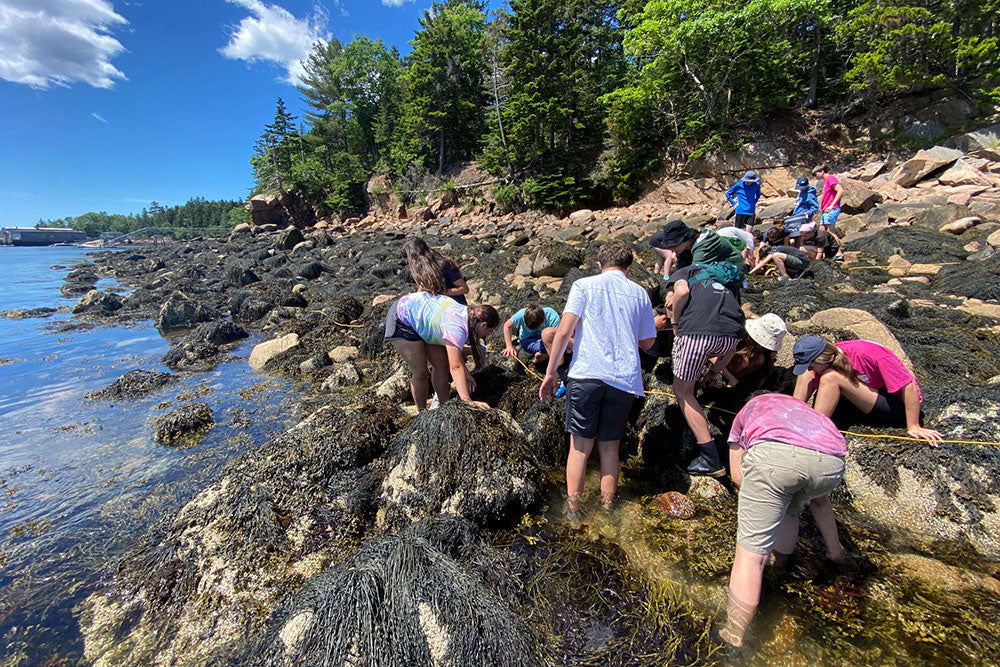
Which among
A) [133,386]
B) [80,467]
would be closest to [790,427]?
[80,467]

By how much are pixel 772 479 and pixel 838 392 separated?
158 cm

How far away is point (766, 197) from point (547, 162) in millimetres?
12929

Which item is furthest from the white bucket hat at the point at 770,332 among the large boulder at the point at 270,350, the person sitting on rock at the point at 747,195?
the large boulder at the point at 270,350

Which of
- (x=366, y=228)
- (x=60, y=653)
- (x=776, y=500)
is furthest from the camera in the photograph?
(x=366, y=228)

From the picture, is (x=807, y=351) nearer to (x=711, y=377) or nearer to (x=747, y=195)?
(x=711, y=377)

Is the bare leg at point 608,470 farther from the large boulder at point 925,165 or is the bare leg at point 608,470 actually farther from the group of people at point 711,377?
the large boulder at point 925,165

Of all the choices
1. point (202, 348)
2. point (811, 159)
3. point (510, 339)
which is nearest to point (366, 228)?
point (202, 348)

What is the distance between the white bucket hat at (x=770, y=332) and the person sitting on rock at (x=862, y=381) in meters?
0.21

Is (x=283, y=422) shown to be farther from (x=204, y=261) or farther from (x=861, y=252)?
(x=204, y=261)

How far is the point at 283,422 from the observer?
229 inches

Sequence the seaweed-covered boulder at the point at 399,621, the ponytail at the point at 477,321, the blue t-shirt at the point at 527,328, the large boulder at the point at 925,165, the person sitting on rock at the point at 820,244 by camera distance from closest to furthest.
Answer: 1. the seaweed-covered boulder at the point at 399,621
2. the ponytail at the point at 477,321
3. the blue t-shirt at the point at 527,328
4. the person sitting on rock at the point at 820,244
5. the large boulder at the point at 925,165

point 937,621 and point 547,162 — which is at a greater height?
point 547,162

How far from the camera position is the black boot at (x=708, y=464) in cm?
369

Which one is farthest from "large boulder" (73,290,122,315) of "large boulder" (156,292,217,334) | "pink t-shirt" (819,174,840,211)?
"pink t-shirt" (819,174,840,211)
